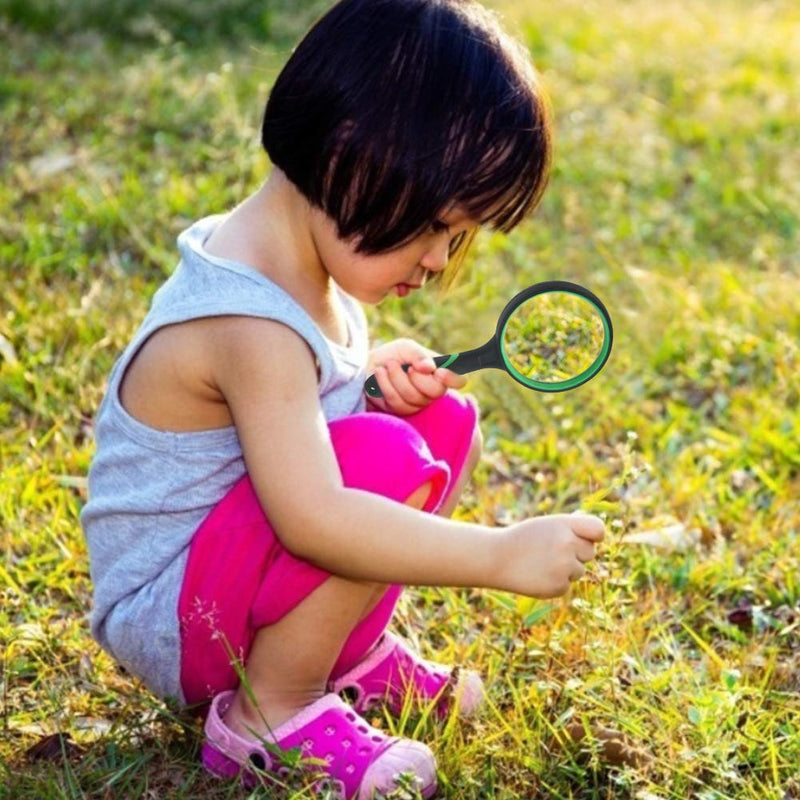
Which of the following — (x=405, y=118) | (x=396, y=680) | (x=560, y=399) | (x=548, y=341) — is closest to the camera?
(x=405, y=118)

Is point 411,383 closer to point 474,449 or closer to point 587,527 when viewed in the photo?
point 474,449

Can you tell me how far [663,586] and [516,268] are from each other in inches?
55.9

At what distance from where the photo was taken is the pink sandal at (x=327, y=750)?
201 centimetres

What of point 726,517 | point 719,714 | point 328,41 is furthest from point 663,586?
point 328,41

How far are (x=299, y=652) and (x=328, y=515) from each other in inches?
9.7

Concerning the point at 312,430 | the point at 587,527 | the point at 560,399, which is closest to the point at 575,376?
the point at 587,527

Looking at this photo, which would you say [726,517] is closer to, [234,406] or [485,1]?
[234,406]

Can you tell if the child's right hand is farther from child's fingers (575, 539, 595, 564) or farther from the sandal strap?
the sandal strap

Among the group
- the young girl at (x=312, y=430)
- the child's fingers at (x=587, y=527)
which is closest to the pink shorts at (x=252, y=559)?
the young girl at (x=312, y=430)

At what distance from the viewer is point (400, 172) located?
74.5 inches

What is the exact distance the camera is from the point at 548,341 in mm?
2117

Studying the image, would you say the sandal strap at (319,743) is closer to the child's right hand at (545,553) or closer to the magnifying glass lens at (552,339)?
the child's right hand at (545,553)

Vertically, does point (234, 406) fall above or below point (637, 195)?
above

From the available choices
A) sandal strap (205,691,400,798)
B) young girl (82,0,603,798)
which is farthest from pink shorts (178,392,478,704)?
sandal strap (205,691,400,798)
